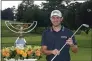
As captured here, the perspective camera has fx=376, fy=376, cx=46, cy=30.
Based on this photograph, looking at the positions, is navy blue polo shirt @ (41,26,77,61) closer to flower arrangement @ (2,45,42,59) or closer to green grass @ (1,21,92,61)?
flower arrangement @ (2,45,42,59)

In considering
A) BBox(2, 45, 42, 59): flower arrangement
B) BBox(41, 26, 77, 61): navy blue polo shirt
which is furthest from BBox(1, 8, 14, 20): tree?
BBox(41, 26, 77, 61): navy blue polo shirt

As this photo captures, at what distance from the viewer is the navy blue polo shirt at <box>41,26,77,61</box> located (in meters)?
6.78

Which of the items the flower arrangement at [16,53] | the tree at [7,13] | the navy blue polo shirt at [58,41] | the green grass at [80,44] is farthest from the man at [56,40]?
the tree at [7,13]

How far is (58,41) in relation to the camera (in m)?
6.81

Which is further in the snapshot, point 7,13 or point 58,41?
point 7,13

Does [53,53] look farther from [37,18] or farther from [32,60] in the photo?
[37,18]

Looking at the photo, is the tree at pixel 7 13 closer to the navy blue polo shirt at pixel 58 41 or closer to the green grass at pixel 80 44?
the green grass at pixel 80 44

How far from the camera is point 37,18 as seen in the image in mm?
63062

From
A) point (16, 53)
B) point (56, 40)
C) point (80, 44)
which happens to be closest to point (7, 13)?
point (80, 44)

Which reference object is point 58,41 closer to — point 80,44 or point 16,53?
point 16,53

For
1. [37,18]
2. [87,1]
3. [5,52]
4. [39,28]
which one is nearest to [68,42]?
[5,52]

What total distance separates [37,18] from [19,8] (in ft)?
27.3

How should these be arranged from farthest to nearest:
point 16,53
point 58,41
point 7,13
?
point 7,13
point 16,53
point 58,41

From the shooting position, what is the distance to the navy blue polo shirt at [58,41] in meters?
6.78
